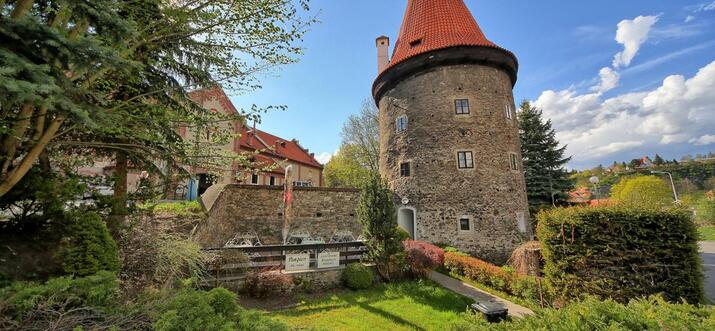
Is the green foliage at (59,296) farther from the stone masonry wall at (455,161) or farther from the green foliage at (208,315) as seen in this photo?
the stone masonry wall at (455,161)

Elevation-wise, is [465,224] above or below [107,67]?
below

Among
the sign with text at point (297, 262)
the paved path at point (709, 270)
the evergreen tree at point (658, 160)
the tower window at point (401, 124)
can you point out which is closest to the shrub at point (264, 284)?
the sign with text at point (297, 262)

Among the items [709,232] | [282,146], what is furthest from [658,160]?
Answer: [282,146]

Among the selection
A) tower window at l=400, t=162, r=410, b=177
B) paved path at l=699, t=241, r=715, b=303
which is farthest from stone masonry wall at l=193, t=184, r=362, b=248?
paved path at l=699, t=241, r=715, b=303

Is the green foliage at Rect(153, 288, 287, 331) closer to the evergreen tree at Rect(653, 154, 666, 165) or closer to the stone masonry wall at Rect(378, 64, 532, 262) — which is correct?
the stone masonry wall at Rect(378, 64, 532, 262)

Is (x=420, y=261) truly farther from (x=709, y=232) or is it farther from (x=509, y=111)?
(x=709, y=232)

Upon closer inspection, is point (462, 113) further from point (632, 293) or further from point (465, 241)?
point (632, 293)

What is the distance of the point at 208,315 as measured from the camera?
2.87 metres

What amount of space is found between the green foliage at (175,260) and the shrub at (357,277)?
4155 millimetres

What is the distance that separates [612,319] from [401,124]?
14920mm

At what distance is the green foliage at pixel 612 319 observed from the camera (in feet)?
8.98

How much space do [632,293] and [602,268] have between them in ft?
2.05

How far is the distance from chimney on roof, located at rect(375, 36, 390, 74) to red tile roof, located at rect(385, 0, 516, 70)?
1900mm

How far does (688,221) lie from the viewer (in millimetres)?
5836
